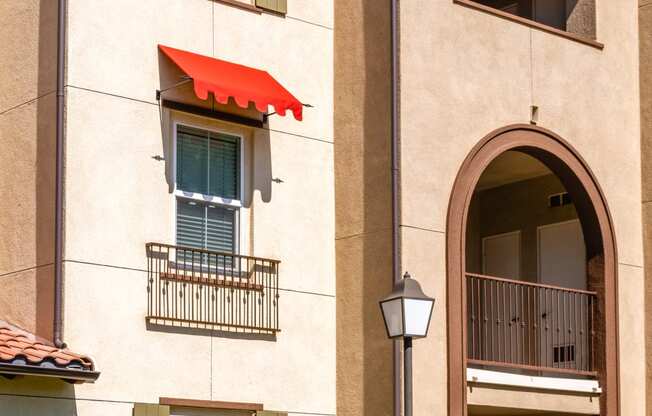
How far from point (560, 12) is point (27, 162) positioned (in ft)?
27.9

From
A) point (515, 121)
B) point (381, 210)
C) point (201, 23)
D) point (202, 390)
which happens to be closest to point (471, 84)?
point (515, 121)

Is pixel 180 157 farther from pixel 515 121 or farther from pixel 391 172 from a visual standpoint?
pixel 515 121

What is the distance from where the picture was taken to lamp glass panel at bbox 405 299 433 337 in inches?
564

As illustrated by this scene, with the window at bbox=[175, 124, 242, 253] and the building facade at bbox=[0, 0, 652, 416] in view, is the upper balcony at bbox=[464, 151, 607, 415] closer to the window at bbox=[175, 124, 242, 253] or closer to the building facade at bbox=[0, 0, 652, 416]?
the building facade at bbox=[0, 0, 652, 416]

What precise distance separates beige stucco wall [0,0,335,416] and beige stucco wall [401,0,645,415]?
1117mm

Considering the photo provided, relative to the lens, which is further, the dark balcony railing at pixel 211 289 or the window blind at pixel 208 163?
the window blind at pixel 208 163

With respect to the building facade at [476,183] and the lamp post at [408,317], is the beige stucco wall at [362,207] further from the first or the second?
the lamp post at [408,317]

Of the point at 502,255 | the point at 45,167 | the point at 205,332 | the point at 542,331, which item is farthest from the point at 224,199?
the point at 502,255

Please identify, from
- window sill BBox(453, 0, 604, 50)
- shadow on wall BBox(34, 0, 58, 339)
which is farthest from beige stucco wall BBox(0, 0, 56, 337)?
window sill BBox(453, 0, 604, 50)

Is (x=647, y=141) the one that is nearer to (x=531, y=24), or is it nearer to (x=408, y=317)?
(x=531, y=24)

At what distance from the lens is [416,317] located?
14.4 meters

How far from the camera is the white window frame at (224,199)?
54.5 feet

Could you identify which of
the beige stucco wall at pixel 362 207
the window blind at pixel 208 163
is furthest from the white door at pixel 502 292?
the window blind at pixel 208 163

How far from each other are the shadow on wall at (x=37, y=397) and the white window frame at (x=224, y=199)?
2270 mm
